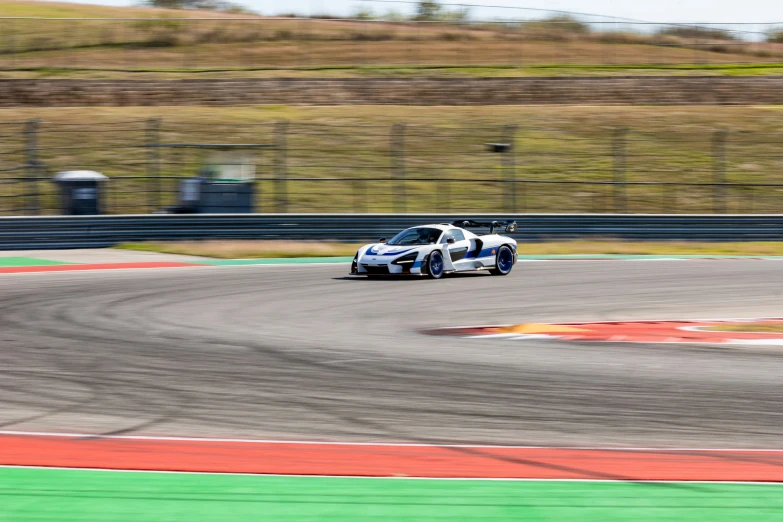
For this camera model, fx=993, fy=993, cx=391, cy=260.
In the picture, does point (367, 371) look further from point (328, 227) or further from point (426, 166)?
point (426, 166)

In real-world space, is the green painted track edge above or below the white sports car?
below

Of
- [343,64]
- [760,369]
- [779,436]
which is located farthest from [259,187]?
[779,436]

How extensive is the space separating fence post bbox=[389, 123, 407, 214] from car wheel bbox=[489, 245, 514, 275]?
7572mm

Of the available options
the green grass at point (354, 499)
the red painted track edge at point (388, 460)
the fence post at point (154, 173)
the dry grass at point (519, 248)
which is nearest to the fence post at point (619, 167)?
the dry grass at point (519, 248)

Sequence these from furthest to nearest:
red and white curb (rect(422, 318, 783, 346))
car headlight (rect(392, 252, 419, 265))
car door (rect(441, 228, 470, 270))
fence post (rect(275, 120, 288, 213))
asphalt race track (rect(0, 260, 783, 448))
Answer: fence post (rect(275, 120, 288, 213)), car door (rect(441, 228, 470, 270)), car headlight (rect(392, 252, 419, 265)), red and white curb (rect(422, 318, 783, 346)), asphalt race track (rect(0, 260, 783, 448))

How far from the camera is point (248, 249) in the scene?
22.9 m

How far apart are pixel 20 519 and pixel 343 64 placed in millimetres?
39846

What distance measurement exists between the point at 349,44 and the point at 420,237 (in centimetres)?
3006

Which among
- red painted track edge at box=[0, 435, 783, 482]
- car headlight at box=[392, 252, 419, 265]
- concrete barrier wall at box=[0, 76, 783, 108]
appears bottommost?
car headlight at box=[392, 252, 419, 265]

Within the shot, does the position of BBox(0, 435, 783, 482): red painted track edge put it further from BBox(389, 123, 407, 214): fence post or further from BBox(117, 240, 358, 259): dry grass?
BBox(389, 123, 407, 214): fence post

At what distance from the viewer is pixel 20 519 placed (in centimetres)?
473

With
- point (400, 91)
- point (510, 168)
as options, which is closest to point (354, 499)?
point (510, 168)

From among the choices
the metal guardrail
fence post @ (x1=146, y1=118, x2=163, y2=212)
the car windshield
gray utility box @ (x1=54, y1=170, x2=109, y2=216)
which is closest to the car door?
the car windshield

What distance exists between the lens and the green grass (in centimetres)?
486
